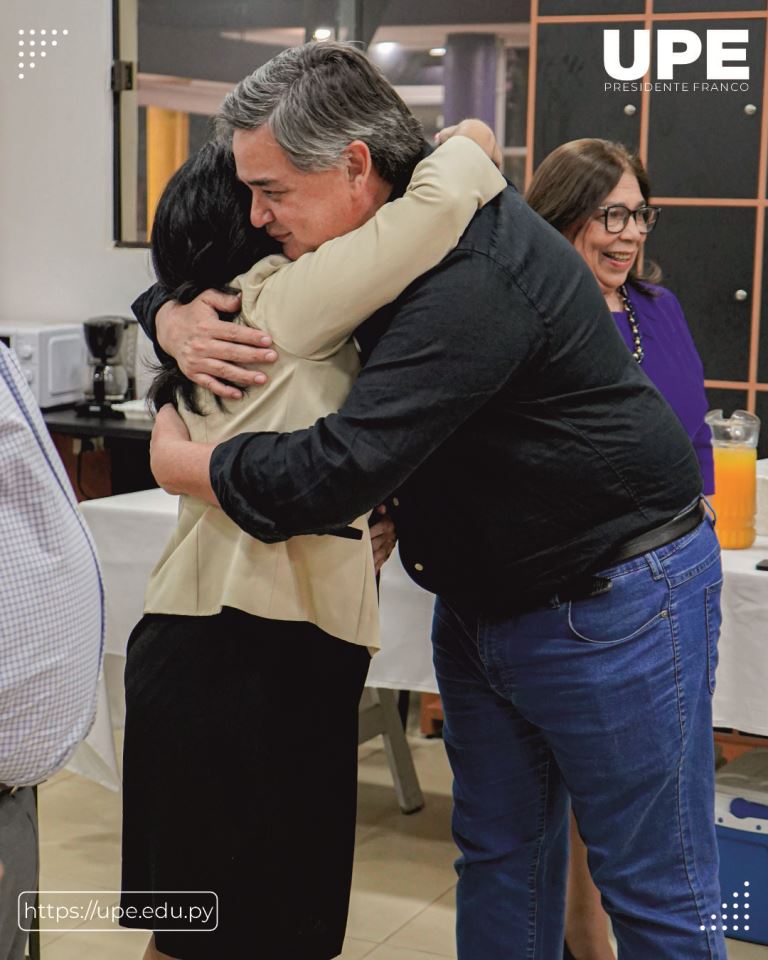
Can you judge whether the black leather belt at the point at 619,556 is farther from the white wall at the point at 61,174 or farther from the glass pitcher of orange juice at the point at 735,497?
the white wall at the point at 61,174

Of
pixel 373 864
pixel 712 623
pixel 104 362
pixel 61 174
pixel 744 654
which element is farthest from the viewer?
pixel 61 174

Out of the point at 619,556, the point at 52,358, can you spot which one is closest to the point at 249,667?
the point at 619,556

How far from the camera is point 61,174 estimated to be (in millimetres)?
4516

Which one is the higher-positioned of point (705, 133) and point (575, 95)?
point (575, 95)

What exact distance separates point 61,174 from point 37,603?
3.70 metres

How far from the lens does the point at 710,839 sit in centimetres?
162

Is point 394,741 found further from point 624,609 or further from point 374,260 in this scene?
point 374,260

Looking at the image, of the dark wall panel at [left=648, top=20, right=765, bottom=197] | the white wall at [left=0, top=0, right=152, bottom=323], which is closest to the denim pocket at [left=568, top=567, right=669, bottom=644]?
the dark wall panel at [left=648, top=20, right=765, bottom=197]

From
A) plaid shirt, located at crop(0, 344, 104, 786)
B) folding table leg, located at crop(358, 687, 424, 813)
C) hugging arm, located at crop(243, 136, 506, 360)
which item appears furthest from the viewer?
folding table leg, located at crop(358, 687, 424, 813)

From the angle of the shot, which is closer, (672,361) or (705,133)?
(672,361)

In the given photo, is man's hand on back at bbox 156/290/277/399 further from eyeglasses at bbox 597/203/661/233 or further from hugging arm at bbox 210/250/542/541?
eyeglasses at bbox 597/203/661/233

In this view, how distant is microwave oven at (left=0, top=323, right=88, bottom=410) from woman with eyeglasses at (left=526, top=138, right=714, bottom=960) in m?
2.16

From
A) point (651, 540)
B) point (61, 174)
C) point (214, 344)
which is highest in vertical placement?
point (61, 174)

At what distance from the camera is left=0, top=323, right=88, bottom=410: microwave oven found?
409cm
